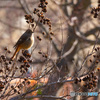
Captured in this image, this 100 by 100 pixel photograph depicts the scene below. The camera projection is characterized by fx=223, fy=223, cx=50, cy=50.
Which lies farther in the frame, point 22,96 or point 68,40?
point 68,40

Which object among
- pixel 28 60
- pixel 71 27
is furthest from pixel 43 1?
pixel 71 27

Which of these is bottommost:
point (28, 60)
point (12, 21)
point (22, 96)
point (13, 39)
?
point (22, 96)

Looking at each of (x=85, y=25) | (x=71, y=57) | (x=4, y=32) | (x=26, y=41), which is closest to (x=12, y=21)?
(x=4, y=32)

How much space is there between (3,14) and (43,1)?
1005 cm

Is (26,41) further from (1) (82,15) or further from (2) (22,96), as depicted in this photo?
(1) (82,15)

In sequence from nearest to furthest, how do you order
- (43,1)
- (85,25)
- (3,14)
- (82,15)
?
(43,1) < (82,15) < (85,25) < (3,14)

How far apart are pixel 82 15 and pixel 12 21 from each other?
16.4ft

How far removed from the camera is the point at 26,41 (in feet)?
13.1

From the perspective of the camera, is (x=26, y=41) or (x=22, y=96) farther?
(x=26, y=41)

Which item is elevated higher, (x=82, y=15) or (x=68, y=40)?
(x=82, y=15)

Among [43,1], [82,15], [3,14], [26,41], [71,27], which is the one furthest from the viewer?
[3,14]

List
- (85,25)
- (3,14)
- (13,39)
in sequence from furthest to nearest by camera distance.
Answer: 1. (3,14)
2. (13,39)
3. (85,25)

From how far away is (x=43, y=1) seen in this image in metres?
3.01

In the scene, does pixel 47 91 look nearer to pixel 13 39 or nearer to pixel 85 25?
pixel 85 25
